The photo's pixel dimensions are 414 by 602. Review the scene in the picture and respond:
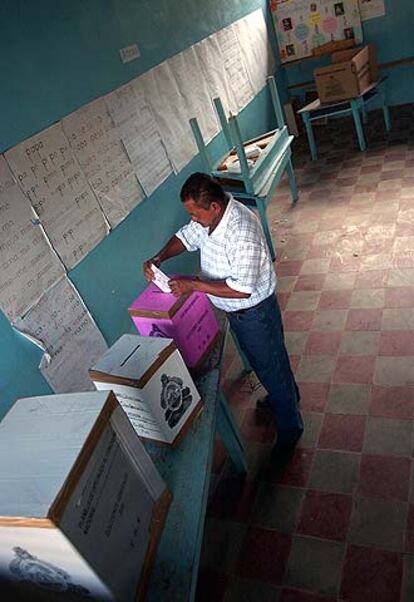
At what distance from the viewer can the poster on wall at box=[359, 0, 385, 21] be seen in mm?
5668

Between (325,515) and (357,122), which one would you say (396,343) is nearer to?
(325,515)

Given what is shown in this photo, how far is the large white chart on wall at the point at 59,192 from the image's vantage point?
2113 mm

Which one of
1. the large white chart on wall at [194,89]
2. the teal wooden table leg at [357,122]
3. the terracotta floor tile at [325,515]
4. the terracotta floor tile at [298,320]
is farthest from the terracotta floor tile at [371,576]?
the teal wooden table leg at [357,122]

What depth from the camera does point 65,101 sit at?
7.79ft

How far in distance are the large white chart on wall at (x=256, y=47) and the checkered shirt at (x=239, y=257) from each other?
3.91 metres

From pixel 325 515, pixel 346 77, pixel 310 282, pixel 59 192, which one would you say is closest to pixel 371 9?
pixel 346 77

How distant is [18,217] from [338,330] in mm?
2073

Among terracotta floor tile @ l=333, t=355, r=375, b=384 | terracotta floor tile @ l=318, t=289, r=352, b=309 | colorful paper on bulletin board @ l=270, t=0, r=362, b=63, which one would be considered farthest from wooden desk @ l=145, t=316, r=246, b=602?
colorful paper on bulletin board @ l=270, t=0, r=362, b=63

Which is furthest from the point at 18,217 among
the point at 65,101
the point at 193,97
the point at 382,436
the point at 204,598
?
the point at 193,97

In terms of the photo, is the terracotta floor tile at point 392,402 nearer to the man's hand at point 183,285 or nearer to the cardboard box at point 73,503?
the man's hand at point 183,285

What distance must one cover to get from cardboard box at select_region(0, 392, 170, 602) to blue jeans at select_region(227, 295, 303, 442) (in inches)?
33.0

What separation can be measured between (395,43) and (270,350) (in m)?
5.69

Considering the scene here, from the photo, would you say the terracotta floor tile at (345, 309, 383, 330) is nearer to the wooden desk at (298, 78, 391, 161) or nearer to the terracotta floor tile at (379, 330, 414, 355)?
the terracotta floor tile at (379, 330, 414, 355)

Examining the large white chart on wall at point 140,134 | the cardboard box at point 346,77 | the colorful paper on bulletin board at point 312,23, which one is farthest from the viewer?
the colorful paper on bulletin board at point 312,23
